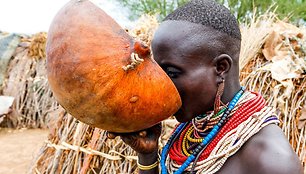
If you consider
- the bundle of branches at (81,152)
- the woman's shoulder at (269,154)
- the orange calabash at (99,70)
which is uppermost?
the orange calabash at (99,70)

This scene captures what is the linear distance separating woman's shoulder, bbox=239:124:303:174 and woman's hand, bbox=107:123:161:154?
0.99ft

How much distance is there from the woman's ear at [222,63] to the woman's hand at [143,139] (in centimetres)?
30

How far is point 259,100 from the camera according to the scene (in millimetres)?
1444

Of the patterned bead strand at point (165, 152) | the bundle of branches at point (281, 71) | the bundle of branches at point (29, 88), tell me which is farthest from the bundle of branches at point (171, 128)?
the bundle of branches at point (29, 88)

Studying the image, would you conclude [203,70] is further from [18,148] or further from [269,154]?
[18,148]

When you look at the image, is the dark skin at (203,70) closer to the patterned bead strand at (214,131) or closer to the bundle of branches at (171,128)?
the patterned bead strand at (214,131)

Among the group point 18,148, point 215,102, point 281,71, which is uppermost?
point 215,102

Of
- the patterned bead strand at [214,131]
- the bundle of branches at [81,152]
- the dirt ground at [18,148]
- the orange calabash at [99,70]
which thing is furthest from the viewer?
the dirt ground at [18,148]

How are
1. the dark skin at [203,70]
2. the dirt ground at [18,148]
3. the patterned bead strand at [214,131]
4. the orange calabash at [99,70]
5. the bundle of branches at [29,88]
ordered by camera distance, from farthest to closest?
the bundle of branches at [29,88] < the dirt ground at [18,148] < the patterned bead strand at [214,131] < the dark skin at [203,70] < the orange calabash at [99,70]

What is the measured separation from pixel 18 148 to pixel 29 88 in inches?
73.5

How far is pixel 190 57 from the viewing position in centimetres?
131

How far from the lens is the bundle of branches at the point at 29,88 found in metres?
9.69

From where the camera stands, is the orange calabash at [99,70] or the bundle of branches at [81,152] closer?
the orange calabash at [99,70]

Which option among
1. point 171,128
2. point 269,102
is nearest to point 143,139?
point 171,128
